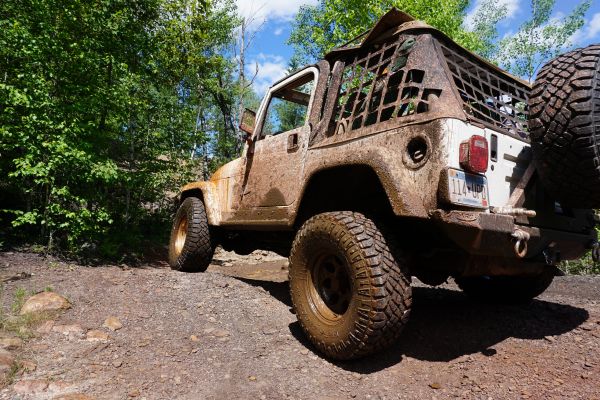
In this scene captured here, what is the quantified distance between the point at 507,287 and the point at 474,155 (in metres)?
2.04

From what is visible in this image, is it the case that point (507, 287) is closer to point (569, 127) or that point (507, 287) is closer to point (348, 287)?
point (348, 287)

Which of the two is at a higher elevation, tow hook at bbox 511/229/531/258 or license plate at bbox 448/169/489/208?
license plate at bbox 448/169/489/208

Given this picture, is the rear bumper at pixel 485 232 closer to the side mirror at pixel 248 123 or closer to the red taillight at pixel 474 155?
the red taillight at pixel 474 155

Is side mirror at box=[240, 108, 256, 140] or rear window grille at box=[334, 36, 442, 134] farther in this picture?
side mirror at box=[240, 108, 256, 140]

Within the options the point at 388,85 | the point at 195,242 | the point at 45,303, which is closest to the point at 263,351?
the point at 45,303

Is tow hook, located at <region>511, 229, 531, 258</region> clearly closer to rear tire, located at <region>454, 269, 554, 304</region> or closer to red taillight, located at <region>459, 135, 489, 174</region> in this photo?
red taillight, located at <region>459, 135, 489, 174</region>

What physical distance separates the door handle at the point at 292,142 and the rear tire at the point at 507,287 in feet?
7.11

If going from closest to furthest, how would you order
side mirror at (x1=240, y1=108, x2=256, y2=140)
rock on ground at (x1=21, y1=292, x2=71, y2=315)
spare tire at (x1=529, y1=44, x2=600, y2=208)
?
spare tire at (x1=529, y1=44, x2=600, y2=208)
rock on ground at (x1=21, y1=292, x2=71, y2=315)
side mirror at (x1=240, y1=108, x2=256, y2=140)

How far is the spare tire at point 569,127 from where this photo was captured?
77.9 inches

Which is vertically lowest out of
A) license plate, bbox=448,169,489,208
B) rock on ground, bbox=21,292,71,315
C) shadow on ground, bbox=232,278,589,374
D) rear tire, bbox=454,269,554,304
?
rock on ground, bbox=21,292,71,315

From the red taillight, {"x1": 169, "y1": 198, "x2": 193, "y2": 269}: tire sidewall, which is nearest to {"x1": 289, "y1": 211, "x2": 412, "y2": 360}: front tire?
the red taillight

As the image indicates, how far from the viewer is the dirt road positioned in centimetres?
215

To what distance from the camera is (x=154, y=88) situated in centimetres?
950

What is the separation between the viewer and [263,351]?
2.69 meters
